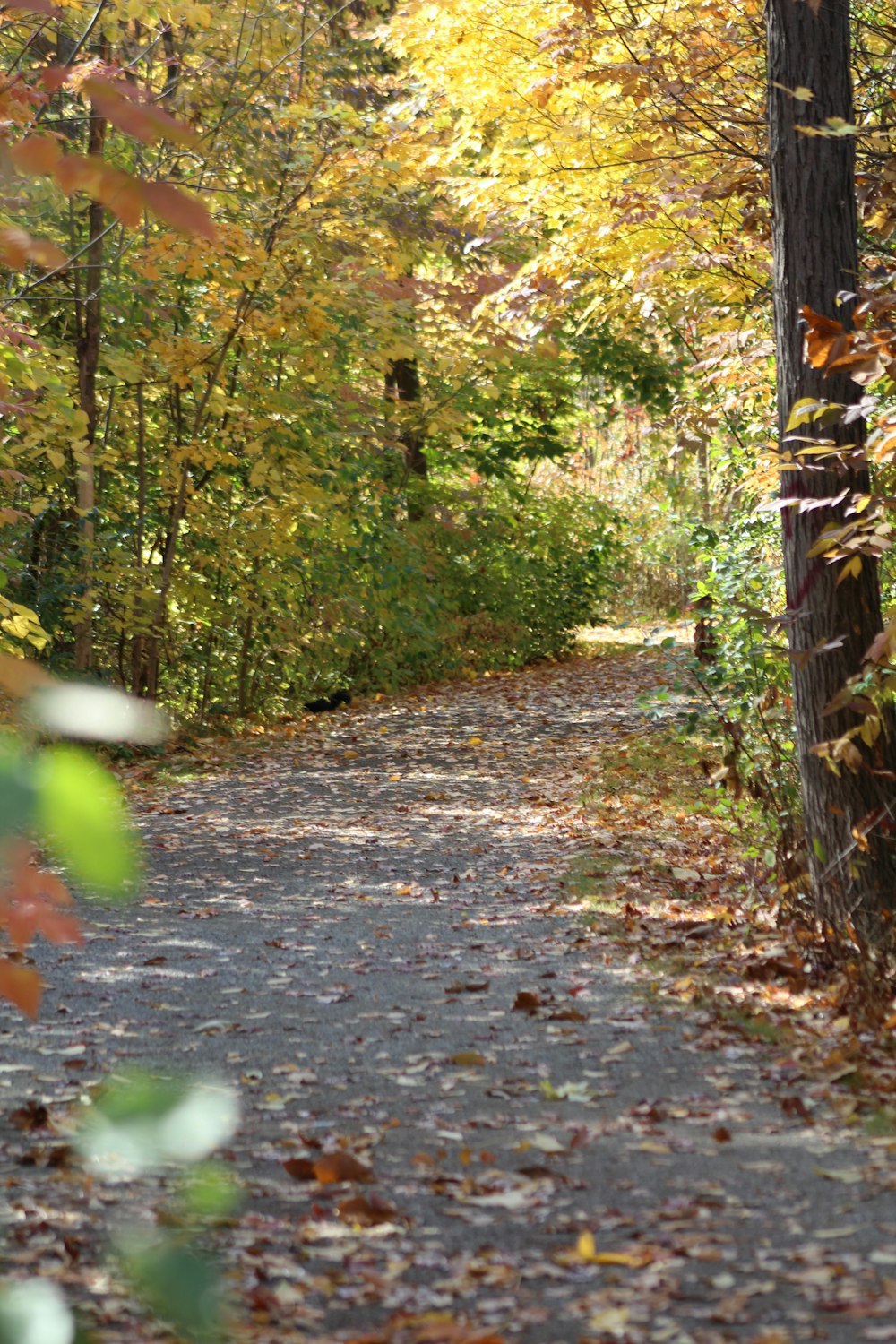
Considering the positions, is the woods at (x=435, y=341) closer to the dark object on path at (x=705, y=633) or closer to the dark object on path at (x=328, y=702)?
the dark object on path at (x=705, y=633)

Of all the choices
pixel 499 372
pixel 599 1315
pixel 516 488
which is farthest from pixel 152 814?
pixel 516 488

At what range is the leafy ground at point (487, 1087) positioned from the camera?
8.54ft

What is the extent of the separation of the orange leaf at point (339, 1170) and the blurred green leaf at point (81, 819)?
2.29 metres

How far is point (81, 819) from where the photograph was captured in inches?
39.4

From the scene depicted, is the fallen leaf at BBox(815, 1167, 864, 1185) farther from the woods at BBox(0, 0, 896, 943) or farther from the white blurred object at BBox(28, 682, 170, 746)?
the white blurred object at BBox(28, 682, 170, 746)

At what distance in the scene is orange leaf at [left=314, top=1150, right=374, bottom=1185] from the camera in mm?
3117

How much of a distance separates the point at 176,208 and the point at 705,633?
7827mm

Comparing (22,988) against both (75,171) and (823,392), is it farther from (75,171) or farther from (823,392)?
(823,392)

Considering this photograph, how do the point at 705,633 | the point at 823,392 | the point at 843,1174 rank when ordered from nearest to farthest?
the point at 843,1174, the point at 823,392, the point at 705,633

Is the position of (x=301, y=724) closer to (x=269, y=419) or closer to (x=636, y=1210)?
(x=269, y=419)

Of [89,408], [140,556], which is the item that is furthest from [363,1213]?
[140,556]

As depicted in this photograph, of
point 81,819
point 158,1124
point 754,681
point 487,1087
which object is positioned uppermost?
point 81,819

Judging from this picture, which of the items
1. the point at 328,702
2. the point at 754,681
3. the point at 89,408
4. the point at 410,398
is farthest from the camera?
the point at 410,398

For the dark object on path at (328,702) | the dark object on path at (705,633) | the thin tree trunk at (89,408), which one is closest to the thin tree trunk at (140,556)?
the thin tree trunk at (89,408)
